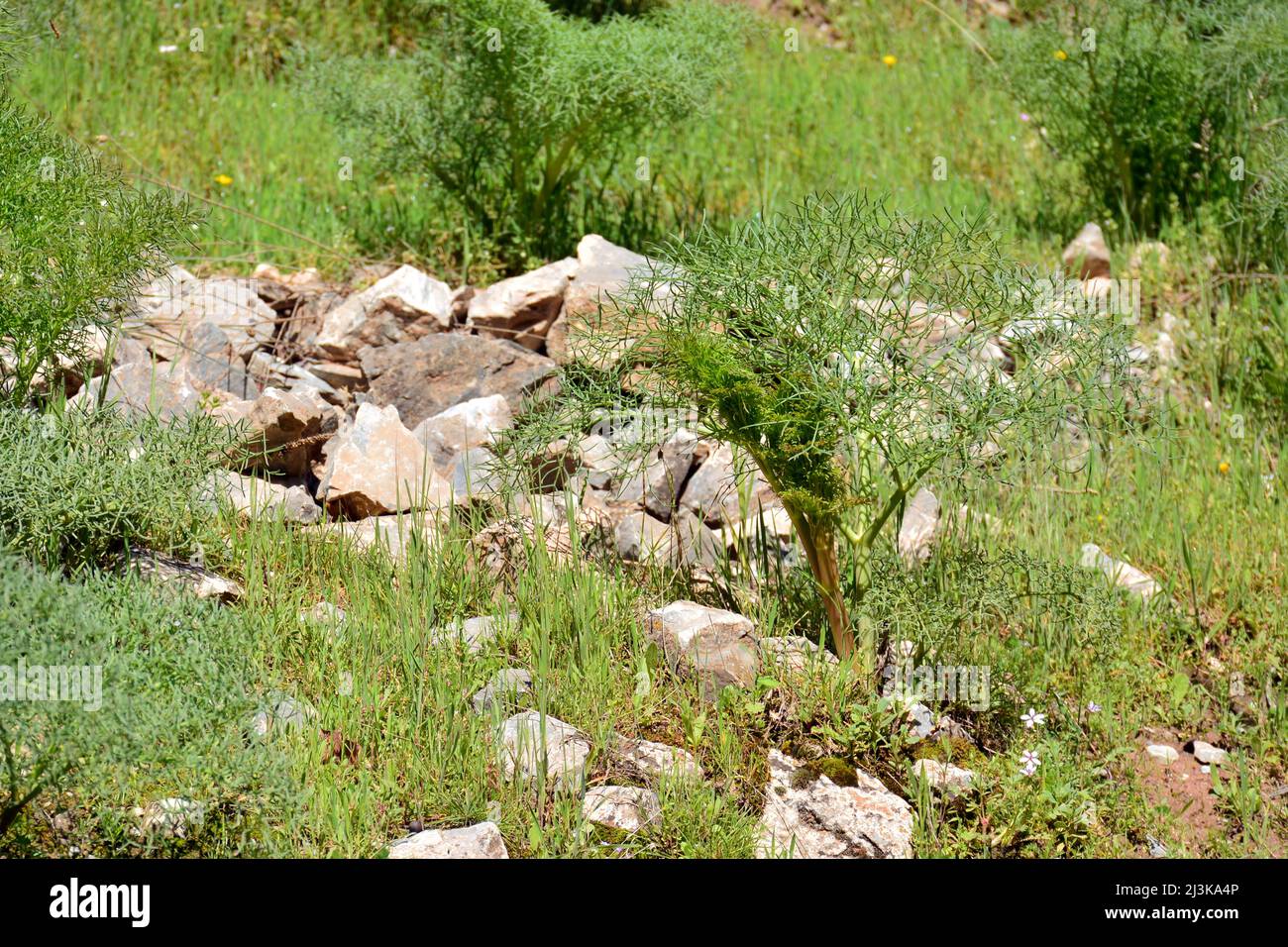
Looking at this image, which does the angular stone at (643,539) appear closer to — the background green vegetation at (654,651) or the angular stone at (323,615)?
the background green vegetation at (654,651)

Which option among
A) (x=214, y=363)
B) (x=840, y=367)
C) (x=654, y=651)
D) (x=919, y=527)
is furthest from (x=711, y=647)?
(x=214, y=363)

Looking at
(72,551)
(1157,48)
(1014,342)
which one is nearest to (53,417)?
(72,551)

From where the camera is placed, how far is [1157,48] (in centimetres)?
649

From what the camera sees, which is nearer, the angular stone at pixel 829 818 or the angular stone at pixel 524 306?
the angular stone at pixel 829 818

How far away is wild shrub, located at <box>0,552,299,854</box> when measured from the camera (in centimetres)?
261

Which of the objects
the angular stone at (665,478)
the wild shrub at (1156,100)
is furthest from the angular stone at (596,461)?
the wild shrub at (1156,100)

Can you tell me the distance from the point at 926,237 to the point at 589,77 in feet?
7.84

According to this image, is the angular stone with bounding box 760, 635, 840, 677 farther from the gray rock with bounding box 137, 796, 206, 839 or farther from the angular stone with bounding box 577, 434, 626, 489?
the gray rock with bounding box 137, 796, 206, 839

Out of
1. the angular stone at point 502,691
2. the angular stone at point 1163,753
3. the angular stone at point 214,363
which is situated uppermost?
the angular stone at point 214,363

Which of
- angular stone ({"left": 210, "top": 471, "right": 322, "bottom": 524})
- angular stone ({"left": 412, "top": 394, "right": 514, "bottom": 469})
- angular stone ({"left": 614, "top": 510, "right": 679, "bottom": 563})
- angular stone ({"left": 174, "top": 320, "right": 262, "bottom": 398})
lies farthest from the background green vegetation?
angular stone ({"left": 174, "top": 320, "right": 262, "bottom": 398})

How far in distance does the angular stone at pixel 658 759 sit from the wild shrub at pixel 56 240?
2.02 metres

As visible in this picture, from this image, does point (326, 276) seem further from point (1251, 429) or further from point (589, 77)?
point (1251, 429)

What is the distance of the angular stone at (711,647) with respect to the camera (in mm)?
3525

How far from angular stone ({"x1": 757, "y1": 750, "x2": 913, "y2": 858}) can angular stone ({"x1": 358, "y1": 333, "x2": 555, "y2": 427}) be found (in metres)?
2.14
